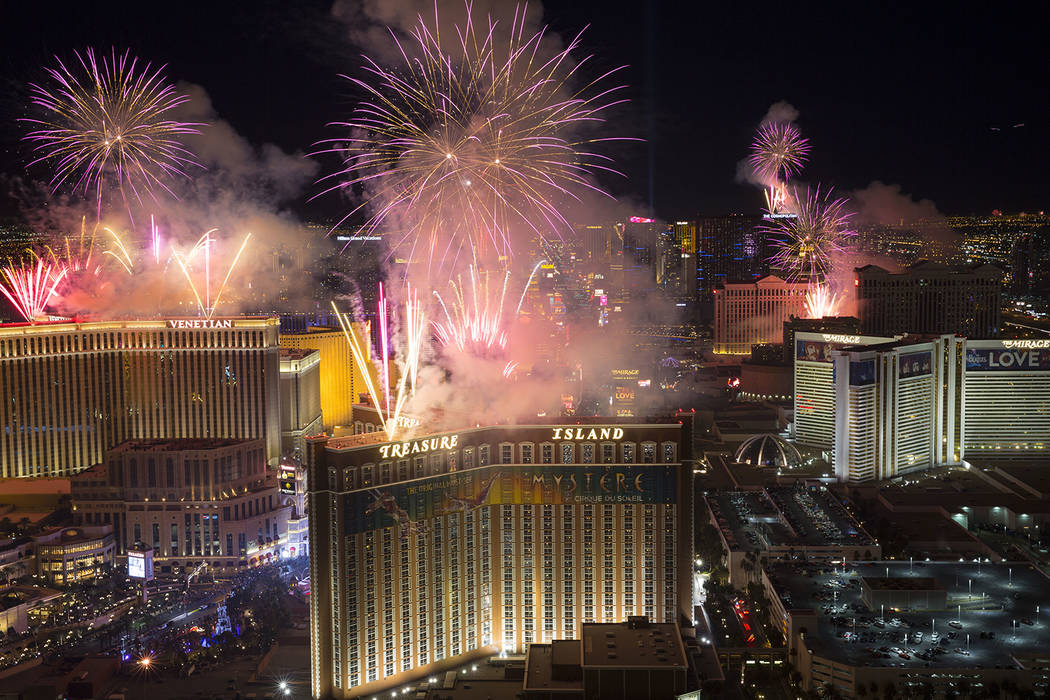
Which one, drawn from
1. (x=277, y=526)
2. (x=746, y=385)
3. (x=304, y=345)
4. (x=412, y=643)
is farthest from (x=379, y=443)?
(x=746, y=385)

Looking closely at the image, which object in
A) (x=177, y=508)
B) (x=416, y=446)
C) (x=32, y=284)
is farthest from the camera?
(x=32, y=284)

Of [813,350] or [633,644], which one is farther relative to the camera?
[813,350]

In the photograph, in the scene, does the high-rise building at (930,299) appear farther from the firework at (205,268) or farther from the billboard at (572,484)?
the billboard at (572,484)

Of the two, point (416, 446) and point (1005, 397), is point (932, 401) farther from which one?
point (416, 446)

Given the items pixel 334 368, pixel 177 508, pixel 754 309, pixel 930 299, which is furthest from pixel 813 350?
pixel 177 508

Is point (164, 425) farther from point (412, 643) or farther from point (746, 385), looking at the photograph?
point (746, 385)

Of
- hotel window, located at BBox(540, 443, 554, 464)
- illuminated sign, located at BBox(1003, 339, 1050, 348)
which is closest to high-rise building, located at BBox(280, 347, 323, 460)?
hotel window, located at BBox(540, 443, 554, 464)

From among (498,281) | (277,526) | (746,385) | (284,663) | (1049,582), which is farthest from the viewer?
(746,385)
